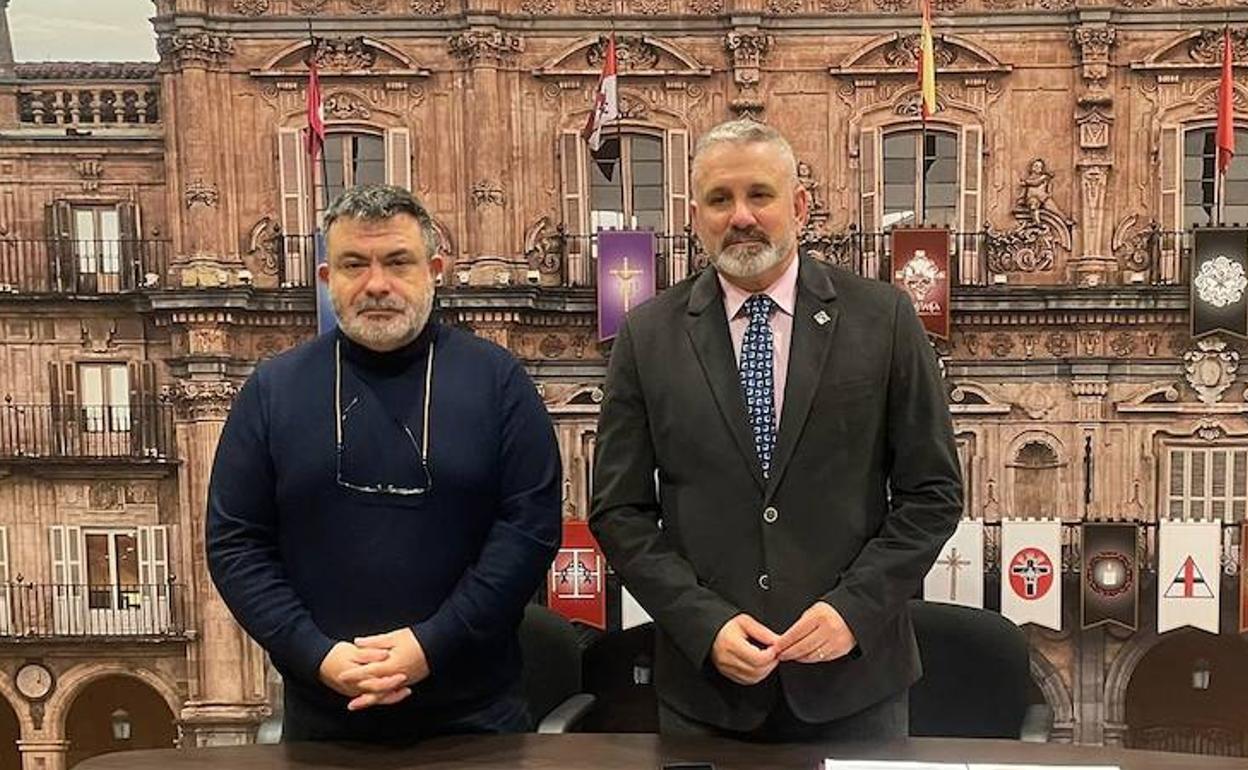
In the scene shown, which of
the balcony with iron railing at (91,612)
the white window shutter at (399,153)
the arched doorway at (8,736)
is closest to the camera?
the white window shutter at (399,153)

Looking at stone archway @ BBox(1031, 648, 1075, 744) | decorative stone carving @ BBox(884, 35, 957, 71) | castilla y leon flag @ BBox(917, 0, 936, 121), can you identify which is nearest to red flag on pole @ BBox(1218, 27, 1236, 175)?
decorative stone carving @ BBox(884, 35, 957, 71)

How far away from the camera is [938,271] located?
596 centimetres

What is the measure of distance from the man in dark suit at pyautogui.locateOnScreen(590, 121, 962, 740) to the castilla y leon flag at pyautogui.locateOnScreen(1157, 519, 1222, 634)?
183 inches

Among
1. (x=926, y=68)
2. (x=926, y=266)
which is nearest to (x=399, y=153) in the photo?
(x=926, y=68)

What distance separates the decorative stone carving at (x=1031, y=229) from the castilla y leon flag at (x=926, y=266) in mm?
289

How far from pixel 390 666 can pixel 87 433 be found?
4.68 m

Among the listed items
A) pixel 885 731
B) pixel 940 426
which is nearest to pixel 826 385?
pixel 940 426

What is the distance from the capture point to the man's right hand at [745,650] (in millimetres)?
2021

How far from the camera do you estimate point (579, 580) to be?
19.8 feet

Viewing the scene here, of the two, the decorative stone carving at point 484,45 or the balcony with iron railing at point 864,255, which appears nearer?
the decorative stone carving at point 484,45

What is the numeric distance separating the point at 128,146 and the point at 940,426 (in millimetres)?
5275

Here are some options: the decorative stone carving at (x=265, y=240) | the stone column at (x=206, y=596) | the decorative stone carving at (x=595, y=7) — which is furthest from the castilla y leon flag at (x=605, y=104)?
the stone column at (x=206, y=596)

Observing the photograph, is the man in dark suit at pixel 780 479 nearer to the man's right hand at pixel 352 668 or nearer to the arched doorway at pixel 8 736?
the man's right hand at pixel 352 668

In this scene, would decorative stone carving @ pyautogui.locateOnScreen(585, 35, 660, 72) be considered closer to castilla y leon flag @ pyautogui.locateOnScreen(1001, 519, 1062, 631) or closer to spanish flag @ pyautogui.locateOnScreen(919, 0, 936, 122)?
spanish flag @ pyautogui.locateOnScreen(919, 0, 936, 122)
